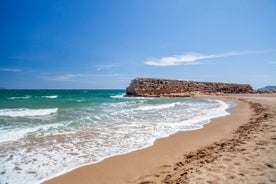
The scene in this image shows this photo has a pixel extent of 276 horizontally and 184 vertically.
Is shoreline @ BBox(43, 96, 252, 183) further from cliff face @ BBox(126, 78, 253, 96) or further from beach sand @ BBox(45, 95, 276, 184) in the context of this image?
Result: cliff face @ BBox(126, 78, 253, 96)

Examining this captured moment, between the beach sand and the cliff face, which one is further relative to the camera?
the cliff face

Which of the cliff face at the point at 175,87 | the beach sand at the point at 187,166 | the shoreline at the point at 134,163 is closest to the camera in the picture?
the beach sand at the point at 187,166

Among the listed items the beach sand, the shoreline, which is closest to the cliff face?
the shoreline

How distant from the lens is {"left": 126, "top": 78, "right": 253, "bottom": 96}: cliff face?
141ft

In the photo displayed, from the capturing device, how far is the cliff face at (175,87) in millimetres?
43125

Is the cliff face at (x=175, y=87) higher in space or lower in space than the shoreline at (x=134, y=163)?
higher

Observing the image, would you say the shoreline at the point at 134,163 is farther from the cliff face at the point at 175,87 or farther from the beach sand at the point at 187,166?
the cliff face at the point at 175,87

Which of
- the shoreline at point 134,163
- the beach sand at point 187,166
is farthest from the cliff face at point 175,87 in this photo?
the beach sand at point 187,166

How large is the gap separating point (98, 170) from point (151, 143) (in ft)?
8.01

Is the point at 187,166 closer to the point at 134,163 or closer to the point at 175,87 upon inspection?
the point at 134,163

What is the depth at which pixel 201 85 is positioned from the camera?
5353cm

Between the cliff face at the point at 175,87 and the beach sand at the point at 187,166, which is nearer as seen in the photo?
the beach sand at the point at 187,166

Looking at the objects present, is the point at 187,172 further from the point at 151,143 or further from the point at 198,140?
the point at 198,140

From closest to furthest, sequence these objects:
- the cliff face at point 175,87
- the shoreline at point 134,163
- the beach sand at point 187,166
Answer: the beach sand at point 187,166
the shoreline at point 134,163
the cliff face at point 175,87
